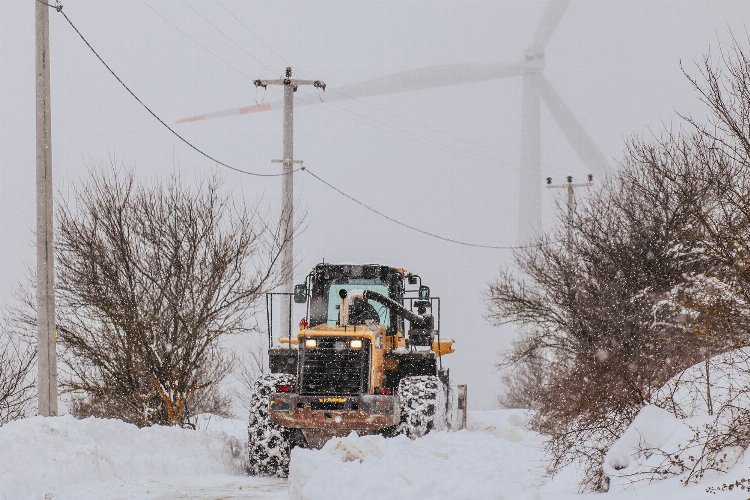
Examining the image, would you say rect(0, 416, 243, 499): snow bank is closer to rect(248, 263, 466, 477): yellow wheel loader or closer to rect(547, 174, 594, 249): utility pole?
rect(248, 263, 466, 477): yellow wheel loader

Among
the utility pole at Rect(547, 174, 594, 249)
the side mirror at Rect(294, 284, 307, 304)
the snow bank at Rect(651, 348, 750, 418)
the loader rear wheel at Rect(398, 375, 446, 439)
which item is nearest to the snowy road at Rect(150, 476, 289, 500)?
the loader rear wheel at Rect(398, 375, 446, 439)

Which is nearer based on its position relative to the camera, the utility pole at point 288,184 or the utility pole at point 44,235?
the utility pole at point 44,235

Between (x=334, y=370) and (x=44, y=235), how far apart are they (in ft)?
15.4

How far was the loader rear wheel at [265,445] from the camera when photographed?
45.6 feet

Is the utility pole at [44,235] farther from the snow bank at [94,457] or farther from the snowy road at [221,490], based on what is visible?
the snowy road at [221,490]

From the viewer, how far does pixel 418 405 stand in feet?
47.5

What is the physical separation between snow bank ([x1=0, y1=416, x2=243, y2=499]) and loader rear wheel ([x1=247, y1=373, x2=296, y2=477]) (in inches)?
26.1

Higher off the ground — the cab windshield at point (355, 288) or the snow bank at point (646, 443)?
the cab windshield at point (355, 288)

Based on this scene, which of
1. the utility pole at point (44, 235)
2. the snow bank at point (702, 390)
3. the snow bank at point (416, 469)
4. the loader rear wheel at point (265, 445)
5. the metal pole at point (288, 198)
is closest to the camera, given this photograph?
the snow bank at point (416, 469)

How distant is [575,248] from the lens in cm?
2642

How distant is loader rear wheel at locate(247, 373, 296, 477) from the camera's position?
13.9 metres

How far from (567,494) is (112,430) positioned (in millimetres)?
6514

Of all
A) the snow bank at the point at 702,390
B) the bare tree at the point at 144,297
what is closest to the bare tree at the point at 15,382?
the bare tree at the point at 144,297

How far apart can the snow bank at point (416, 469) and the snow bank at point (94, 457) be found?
2439 millimetres
